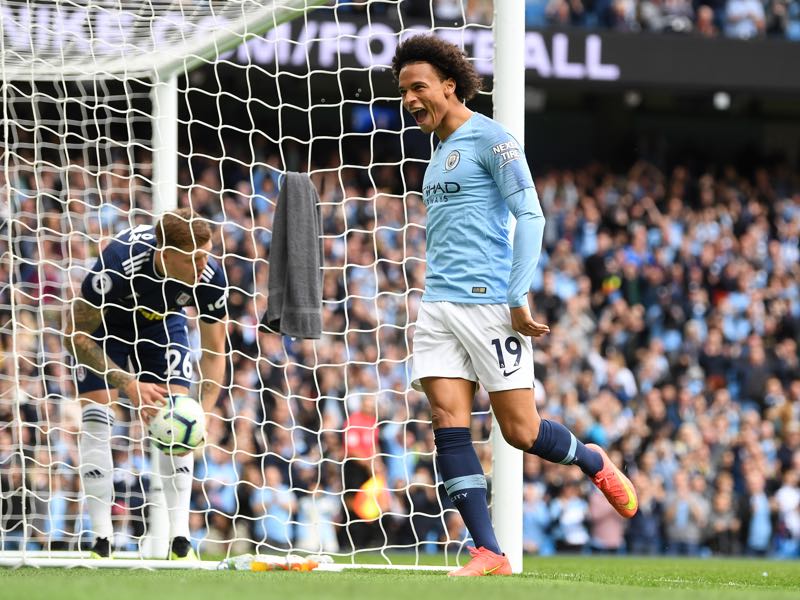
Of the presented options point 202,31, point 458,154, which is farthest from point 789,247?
point 458,154

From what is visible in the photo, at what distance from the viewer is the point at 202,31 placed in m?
7.65

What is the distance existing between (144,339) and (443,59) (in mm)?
2349

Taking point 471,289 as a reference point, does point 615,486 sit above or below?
below

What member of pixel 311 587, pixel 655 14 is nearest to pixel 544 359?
pixel 655 14

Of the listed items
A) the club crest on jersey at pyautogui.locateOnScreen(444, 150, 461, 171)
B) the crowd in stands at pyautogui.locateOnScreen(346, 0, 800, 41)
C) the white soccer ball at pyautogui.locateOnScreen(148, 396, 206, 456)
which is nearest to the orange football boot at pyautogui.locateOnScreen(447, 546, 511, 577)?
the club crest on jersey at pyautogui.locateOnScreen(444, 150, 461, 171)

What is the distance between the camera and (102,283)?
6.68 m

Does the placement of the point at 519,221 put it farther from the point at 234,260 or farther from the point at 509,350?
the point at 234,260

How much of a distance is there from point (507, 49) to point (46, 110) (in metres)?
9.05

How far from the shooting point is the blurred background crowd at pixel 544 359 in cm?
1169

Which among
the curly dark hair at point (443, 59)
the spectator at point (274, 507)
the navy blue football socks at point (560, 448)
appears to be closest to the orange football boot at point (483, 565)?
the navy blue football socks at point (560, 448)

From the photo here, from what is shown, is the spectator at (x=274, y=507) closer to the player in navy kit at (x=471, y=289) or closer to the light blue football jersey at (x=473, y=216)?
the player in navy kit at (x=471, y=289)

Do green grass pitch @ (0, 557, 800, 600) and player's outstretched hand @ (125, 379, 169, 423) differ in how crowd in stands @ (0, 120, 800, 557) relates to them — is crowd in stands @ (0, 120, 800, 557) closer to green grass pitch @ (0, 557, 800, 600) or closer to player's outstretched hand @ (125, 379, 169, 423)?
player's outstretched hand @ (125, 379, 169, 423)

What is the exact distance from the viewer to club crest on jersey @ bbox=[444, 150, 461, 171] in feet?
17.8

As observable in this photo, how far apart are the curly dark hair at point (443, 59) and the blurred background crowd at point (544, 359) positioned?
4.80 m
